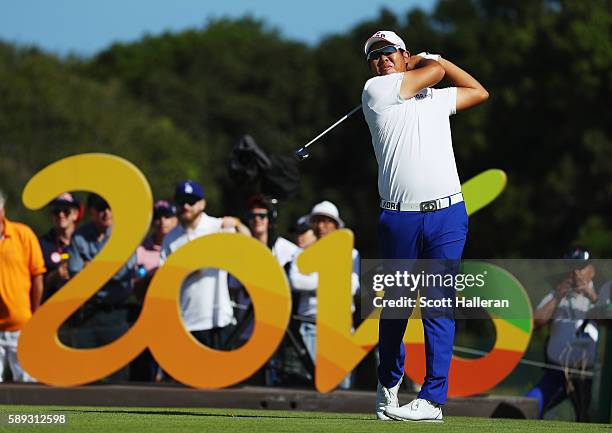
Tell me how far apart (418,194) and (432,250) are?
1.14 ft

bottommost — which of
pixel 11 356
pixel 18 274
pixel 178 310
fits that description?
pixel 11 356

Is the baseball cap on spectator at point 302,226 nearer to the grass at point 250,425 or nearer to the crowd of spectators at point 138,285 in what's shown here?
the crowd of spectators at point 138,285

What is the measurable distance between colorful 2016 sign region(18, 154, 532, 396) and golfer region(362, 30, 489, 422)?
3.26 meters

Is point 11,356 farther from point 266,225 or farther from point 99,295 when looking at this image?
point 266,225

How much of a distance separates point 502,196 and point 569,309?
1166 inches

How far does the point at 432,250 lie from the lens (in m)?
8.45

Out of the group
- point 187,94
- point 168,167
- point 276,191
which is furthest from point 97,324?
point 187,94

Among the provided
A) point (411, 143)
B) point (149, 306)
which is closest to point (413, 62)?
point (411, 143)

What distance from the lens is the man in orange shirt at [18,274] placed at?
466 inches

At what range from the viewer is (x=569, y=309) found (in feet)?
41.8

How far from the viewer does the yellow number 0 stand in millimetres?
11828

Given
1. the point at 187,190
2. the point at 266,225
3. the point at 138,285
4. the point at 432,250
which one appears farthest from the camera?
the point at 266,225

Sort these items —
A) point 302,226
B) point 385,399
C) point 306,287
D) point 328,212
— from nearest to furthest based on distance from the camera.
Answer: point 385,399 < point 306,287 < point 328,212 < point 302,226

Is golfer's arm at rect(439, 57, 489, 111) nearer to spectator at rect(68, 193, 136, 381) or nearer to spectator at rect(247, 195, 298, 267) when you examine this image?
spectator at rect(247, 195, 298, 267)
